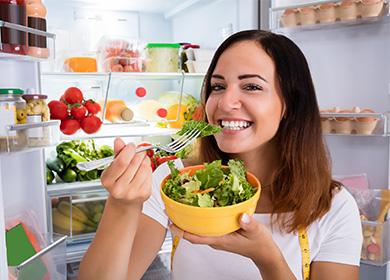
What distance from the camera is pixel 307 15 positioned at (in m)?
1.59

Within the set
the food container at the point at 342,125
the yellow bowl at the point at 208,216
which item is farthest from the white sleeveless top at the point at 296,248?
the food container at the point at 342,125

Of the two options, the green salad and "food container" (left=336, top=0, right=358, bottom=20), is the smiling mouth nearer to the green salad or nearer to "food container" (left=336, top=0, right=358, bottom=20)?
the green salad

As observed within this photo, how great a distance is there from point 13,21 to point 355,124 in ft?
3.91

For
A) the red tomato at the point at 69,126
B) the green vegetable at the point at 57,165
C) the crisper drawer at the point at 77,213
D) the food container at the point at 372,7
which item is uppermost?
the food container at the point at 372,7

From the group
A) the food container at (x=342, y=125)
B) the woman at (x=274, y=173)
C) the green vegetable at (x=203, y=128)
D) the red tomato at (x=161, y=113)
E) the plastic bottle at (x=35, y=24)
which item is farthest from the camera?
the red tomato at (x=161, y=113)

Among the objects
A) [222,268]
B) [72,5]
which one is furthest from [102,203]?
[222,268]

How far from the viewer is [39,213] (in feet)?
5.15

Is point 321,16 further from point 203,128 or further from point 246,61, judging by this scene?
point 203,128

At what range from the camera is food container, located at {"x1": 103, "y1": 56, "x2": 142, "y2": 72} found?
6.40 feet

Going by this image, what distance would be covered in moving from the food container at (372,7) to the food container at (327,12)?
119 millimetres

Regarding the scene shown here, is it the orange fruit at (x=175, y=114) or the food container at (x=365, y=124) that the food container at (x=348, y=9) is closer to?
the food container at (x=365, y=124)

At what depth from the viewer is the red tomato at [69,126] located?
5.97 feet

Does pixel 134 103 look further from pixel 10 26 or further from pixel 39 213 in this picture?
pixel 10 26

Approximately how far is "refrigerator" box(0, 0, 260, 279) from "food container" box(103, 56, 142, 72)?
2cm
